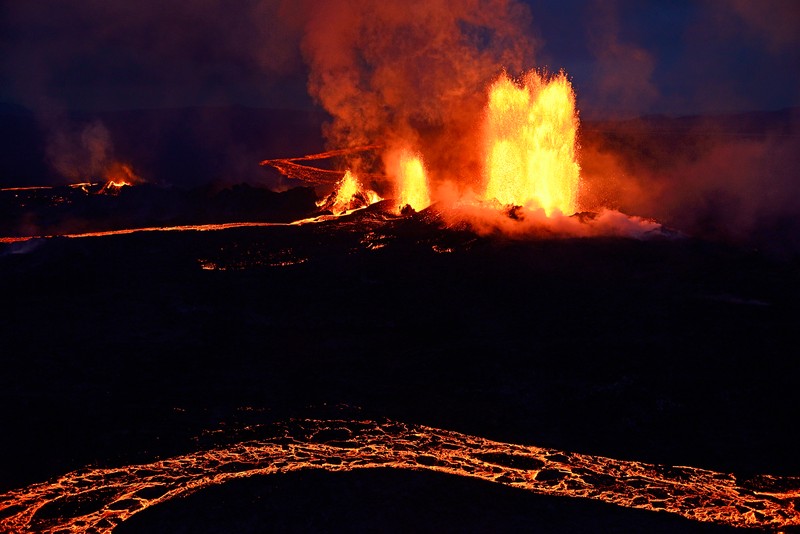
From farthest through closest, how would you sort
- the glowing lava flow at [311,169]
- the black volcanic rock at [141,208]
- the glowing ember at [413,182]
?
1. the glowing lava flow at [311,169]
2. the glowing ember at [413,182]
3. the black volcanic rock at [141,208]

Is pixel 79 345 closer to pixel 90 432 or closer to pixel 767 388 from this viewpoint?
pixel 90 432

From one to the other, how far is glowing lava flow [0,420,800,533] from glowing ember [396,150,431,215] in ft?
79.7

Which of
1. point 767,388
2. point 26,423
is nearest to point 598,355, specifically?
point 767,388

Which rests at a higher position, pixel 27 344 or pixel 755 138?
pixel 755 138

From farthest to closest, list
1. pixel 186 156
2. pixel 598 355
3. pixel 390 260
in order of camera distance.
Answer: pixel 186 156, pixel 390 260, pixel 598 355

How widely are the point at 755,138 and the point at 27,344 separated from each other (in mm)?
98528

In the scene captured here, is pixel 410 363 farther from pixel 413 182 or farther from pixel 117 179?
pixel 117 179

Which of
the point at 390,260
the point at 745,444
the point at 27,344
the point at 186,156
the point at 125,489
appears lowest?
the point at 125,489

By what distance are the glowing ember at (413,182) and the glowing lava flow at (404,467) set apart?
24.3 m

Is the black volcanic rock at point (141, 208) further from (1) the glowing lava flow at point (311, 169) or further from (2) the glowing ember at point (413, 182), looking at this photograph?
(1) the glowing lava flow at point (311, 169)

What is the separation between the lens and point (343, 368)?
1392 cm

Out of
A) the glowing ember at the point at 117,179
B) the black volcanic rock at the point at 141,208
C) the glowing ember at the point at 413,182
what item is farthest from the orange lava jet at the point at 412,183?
the glowing ember at the point at 117,179

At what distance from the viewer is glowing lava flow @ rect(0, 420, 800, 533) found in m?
9.26

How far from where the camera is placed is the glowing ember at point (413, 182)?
1391 inches
